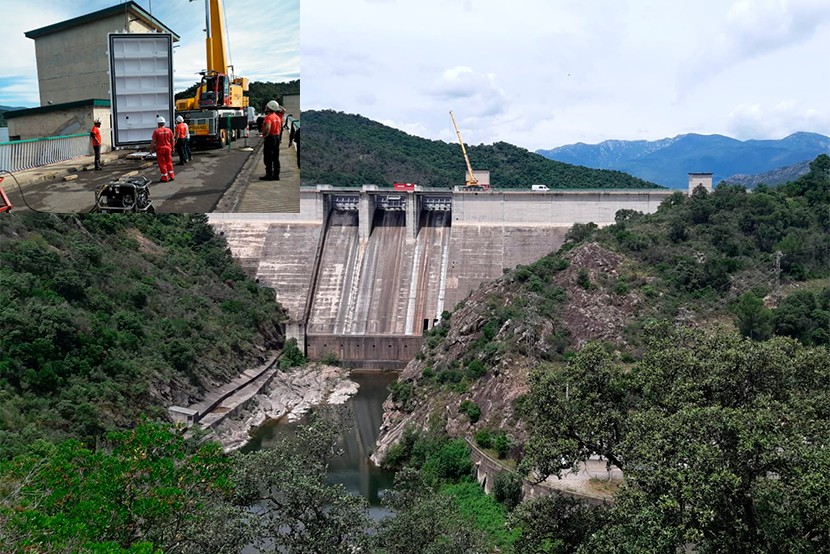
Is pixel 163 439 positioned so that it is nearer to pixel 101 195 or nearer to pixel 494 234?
pixel 101 195

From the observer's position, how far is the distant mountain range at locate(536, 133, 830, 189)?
288ft

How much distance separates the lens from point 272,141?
368 inches

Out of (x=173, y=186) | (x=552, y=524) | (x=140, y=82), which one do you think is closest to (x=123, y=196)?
(x=173, y=186)

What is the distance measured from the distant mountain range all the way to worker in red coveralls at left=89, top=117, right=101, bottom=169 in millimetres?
64887

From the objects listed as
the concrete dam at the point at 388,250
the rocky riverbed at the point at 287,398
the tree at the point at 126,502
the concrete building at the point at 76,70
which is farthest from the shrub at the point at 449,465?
the concrete building at the point at 76,70

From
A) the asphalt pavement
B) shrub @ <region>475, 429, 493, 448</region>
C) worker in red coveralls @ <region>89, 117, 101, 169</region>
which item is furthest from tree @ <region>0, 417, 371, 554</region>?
shrub @ <region>475, 429, 493, 448</region>

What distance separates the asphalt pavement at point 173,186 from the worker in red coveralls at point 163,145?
223mm

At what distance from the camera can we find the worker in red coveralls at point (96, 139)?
9.09 meters

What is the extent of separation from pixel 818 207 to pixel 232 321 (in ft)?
67.1

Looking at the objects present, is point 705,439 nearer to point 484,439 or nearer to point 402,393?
point 484,439

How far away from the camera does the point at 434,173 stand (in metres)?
60.7

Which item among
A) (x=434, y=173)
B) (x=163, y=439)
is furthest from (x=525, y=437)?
(x=434, y=173)

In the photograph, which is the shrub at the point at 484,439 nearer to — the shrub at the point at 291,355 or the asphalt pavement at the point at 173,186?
the asphalt pavement at the point at 173,186

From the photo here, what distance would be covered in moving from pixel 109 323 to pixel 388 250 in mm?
12881
